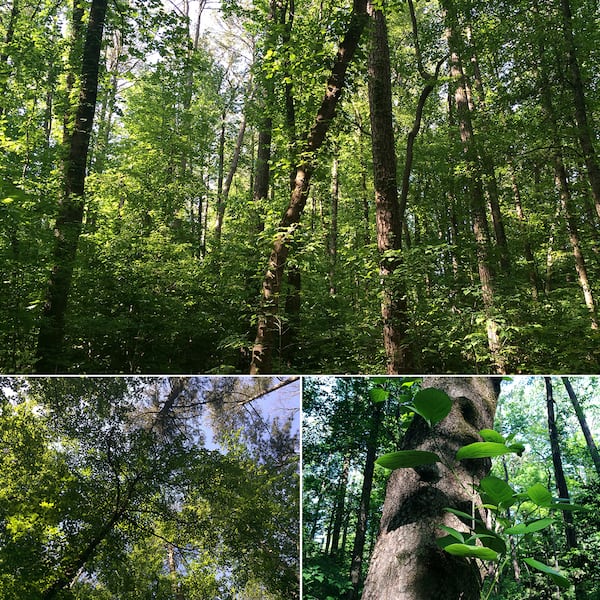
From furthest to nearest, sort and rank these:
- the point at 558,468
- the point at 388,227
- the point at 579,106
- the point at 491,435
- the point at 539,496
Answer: the point at 579,106 → the point at 388,227 → the point at 558,468 → the point at 491,435 → the point at 539,496

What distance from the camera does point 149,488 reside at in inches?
65.6

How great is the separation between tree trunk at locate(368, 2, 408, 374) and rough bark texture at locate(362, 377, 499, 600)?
375 cm

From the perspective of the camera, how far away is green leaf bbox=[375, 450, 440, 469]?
3.84 feet

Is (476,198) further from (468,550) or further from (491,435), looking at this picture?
(468,550)

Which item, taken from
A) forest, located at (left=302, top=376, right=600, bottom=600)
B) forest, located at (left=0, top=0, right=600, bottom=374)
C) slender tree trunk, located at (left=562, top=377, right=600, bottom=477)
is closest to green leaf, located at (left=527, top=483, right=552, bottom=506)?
forest, located at (left=302, top=376, right=600, bottom=600)

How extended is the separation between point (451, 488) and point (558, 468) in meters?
0.50

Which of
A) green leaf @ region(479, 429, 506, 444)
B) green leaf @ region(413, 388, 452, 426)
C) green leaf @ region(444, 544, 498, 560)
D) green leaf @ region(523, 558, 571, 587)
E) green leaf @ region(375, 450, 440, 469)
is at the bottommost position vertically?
green leaf @ region(523, 558, 571, 587)

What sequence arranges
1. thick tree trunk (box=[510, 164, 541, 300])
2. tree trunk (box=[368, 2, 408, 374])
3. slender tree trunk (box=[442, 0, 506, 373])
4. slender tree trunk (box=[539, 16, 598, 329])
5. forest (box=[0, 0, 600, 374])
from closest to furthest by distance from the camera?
tree trunk (box=[368, 2, 408, 374]), forest (box=[0, 0, 600, 374]), slender tree trunk (box=[442, 0, 506, 373]), slender tree trunk (box=[539, 16, 598, 329]), thick tree trunk (box=[510, 164, 541, 300])

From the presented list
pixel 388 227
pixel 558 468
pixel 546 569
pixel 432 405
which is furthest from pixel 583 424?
pixel 388 227

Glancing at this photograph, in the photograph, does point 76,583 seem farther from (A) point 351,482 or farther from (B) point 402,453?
(B) point 402,453

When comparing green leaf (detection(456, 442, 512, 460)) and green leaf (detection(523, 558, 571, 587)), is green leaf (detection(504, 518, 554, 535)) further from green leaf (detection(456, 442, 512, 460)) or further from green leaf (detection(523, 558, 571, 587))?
green leaf (detection(456, 442, 512, 460))

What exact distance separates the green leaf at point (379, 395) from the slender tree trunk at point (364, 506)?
27 millimetres

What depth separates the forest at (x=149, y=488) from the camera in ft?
5.24

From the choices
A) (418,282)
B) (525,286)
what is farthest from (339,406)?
(525,286)
